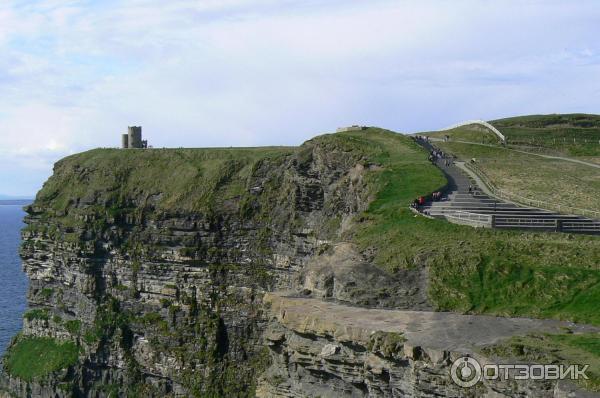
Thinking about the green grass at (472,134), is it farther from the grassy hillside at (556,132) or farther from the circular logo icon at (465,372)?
the circular logo icon at (465,372)

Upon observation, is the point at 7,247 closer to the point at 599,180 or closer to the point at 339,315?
the point at 599,180

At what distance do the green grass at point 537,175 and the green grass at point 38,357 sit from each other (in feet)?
148

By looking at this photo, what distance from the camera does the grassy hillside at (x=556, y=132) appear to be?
86.3 meters

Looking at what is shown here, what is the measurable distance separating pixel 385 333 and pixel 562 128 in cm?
7733

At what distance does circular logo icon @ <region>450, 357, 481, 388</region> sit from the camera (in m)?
25.1

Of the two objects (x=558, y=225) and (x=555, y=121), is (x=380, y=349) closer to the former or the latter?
(x=558, y=225)

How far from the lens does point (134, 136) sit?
87.6 meters

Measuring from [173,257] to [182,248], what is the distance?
1504 mm

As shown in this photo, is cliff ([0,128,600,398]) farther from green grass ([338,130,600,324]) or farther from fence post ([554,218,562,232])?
fence post ([554,218,562,232])

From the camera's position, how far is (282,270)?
64.2 m

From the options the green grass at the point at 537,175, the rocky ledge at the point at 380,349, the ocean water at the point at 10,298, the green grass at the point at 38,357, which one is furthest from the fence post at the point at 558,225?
the ocean water at the point at 10,298

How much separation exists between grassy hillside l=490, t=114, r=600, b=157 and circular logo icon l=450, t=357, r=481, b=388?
63.7 m

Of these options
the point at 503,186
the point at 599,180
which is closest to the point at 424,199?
the point at 503,186

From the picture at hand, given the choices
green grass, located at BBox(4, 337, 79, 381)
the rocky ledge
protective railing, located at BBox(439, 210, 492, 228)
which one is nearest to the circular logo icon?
the rocky ledge
